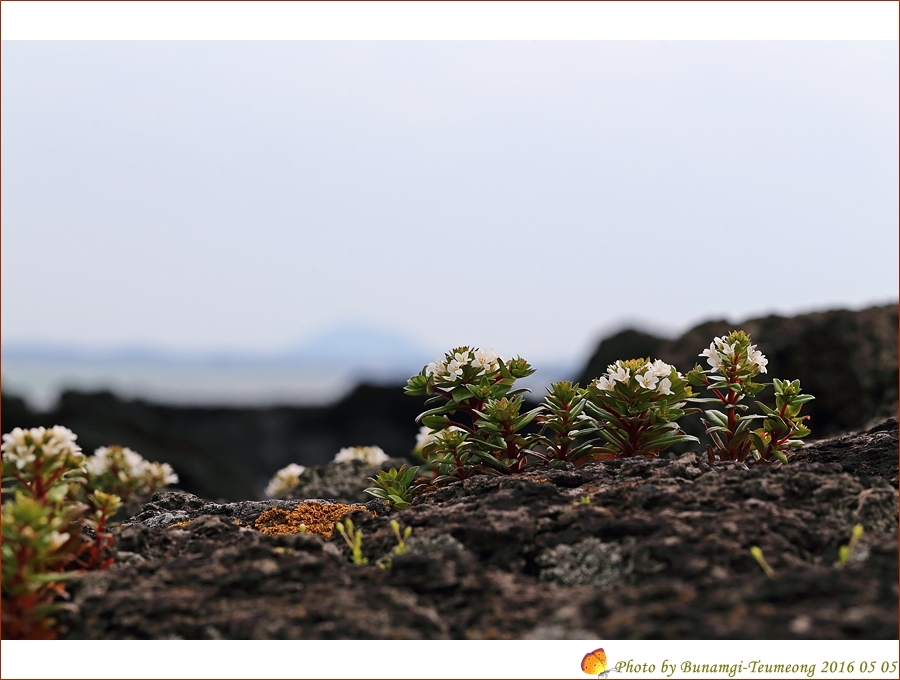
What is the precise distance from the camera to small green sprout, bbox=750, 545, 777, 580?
335 cm

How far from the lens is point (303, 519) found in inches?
207

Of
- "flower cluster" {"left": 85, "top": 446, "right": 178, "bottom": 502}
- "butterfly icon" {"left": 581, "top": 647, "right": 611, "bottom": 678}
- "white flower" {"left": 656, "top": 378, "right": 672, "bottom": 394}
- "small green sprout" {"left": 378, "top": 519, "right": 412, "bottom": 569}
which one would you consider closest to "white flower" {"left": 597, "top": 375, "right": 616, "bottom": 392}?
"white flower" {"left": 656, "top": 378, "right": 672, "bottom": 394}

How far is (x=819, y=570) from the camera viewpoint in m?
3.30

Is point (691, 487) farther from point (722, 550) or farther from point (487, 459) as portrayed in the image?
point (487, 459)

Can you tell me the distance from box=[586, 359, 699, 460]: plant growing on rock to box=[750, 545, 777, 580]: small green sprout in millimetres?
1647

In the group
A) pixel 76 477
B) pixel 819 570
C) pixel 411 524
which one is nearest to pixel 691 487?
pixel 819 570

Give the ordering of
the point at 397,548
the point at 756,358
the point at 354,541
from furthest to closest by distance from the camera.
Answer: the point at 756,358, the point at 354,541, the point at 397,548

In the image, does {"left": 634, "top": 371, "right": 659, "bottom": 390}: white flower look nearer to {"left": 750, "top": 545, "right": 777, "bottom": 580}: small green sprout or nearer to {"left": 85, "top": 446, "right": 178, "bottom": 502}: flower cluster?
{"left": 750, "top": 545, "right": 777, "bottom": 580}: small green sprout

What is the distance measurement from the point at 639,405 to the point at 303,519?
2.09m

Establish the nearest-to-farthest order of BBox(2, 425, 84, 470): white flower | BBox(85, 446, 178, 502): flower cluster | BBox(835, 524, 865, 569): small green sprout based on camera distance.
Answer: BBox(835, 524, 865, 569): small green sprout, BBox(2, 425, 84, 470): white flower, BBox(85, 446, 178, 502): flower cluster

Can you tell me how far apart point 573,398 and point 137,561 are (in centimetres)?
256

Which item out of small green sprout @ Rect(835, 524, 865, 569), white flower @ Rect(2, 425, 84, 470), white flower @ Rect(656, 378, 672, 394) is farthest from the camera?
white flower @ Rect(656, 378, 672, 394)

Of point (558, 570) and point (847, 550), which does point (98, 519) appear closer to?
point (558, 570)

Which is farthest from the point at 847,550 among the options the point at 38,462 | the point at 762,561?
the point at 38,462
